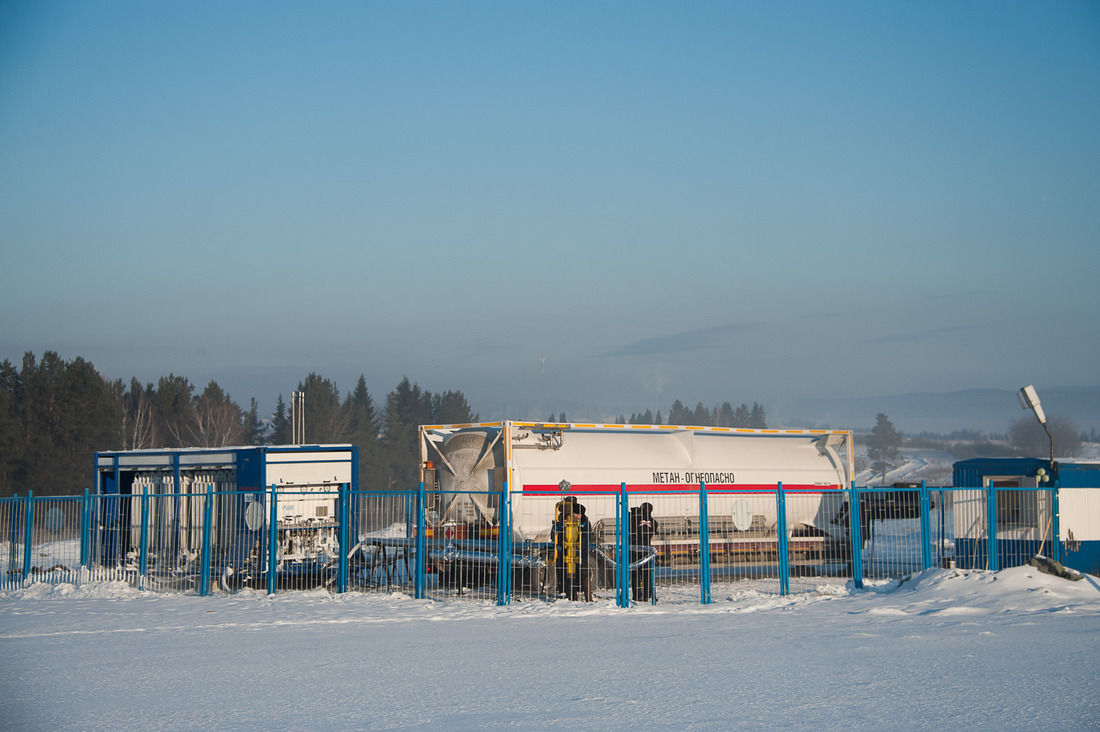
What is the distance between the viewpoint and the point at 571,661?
34.3ft

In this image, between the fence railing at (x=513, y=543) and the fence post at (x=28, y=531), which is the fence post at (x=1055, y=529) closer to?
the fence railing at (x=513, y=543)

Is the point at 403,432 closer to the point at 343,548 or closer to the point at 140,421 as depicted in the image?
the point at 140,421

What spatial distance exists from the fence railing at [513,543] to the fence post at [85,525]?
51 millimetres

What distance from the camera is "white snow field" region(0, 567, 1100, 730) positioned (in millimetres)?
7961

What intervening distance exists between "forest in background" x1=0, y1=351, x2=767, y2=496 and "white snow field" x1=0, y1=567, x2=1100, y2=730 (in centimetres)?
710

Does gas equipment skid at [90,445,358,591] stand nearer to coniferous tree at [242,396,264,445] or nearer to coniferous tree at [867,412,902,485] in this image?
coniferous tree at [242,396,264,445]

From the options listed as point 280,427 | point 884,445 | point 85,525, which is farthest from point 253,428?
point 884,445

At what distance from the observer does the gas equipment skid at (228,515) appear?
1700 centimetres

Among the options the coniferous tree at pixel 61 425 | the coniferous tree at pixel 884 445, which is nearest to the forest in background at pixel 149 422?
the coniferous tree at pixel 61 425

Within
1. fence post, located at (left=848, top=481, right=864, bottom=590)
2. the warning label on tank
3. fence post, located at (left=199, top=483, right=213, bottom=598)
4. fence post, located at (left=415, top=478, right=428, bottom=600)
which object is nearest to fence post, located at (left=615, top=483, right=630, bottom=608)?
fence post, located at (left=415, top=478, right=428, bottom=600)

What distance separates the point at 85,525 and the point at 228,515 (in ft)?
12.1

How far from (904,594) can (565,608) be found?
537cm

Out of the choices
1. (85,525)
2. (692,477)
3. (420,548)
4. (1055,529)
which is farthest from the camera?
(692,477)

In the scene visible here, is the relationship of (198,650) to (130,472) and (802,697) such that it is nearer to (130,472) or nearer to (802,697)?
(802,697)
